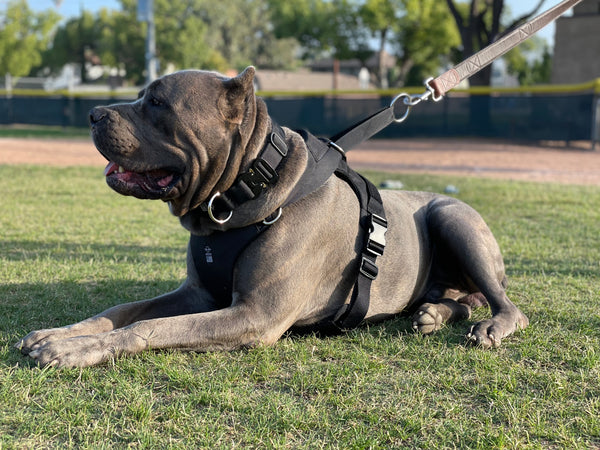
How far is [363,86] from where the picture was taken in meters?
72.2

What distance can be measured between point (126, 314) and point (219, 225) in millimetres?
694

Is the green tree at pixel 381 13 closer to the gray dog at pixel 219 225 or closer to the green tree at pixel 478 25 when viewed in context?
the green tree at pixel 478 25

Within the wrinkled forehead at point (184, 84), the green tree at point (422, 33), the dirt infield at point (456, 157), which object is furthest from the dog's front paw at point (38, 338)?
the green tree at point (422, 33)

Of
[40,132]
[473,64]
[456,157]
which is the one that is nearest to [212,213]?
[473,64]

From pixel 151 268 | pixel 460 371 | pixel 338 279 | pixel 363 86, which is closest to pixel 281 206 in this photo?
pixel 338 279

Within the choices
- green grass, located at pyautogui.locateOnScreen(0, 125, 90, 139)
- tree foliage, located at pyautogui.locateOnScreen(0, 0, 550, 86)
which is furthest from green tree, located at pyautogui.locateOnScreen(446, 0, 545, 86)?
green grass, located at pyautogui.locateOnScreen(0, 125, 90, 139)

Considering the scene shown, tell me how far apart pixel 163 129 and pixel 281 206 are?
2.17ft

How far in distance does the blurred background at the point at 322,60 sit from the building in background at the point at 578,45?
40mm

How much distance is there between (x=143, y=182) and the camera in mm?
3105

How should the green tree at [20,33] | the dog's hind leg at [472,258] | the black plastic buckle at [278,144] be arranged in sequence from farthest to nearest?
the green tree at [20,33] → the dog's hind leg at [472,258] → the black plastic buckle at [278,144]

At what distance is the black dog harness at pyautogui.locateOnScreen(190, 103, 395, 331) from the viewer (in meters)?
3.10

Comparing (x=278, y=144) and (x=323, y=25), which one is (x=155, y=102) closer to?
(x=278, y=144)

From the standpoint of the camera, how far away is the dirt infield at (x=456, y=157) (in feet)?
43.5

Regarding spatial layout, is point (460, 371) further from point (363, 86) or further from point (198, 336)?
point (363, 86)
